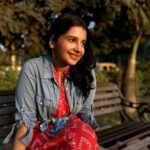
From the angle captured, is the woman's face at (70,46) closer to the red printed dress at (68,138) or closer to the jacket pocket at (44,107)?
the jacket pocket at (44,107)

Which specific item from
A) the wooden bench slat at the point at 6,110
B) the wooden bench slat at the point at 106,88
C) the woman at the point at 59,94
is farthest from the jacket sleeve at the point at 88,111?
the wooden bench slat at the point at 106,88

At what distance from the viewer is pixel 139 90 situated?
15438mm

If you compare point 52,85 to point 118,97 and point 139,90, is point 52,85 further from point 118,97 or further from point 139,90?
point 139,90

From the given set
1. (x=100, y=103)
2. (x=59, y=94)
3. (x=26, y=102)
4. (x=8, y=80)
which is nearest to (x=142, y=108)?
(x=100, y=103)

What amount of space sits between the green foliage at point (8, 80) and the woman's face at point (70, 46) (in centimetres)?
444

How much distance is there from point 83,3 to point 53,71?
542 cm

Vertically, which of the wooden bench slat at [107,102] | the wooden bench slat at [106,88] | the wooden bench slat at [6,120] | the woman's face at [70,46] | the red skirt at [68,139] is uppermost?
the woman's face at [70,46]

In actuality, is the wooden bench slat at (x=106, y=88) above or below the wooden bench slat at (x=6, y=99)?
below

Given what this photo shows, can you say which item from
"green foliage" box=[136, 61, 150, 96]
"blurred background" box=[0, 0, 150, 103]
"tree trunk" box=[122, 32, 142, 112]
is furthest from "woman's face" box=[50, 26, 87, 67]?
"green foliage" box=[136, 61, 150, 96]

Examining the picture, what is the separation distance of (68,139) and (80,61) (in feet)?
2.41

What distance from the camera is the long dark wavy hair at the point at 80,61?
3.32 m

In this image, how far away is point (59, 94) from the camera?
3361 millimetres

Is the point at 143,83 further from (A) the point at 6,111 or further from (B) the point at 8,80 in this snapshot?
(A) the point at 6,111

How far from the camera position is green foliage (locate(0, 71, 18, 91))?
7.72 meters
